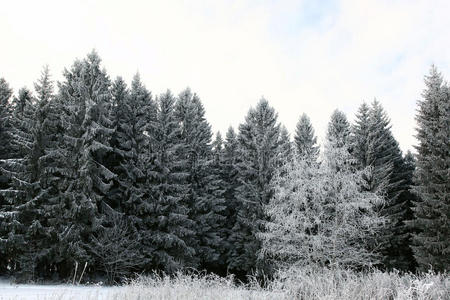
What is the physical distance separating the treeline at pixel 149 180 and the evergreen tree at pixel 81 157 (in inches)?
3.2

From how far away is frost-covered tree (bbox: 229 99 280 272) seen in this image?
28391 mm

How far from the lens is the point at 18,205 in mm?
22453

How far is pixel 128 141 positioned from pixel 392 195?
Answer: 20.5 meters

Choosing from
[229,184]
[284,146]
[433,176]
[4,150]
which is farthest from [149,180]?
[433,176]

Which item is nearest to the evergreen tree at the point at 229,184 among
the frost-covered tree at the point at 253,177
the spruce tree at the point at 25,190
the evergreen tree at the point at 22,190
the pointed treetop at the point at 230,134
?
the pointed treetop at the point at 230,134

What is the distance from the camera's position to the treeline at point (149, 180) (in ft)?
71.8

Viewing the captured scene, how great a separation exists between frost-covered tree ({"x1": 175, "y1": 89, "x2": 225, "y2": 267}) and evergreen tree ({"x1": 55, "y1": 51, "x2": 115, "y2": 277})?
7189 mm

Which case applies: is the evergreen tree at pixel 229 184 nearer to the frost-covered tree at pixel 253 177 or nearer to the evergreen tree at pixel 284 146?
the frost-covered tree at pixel 253 177

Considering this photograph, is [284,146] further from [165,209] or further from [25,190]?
[25,190]

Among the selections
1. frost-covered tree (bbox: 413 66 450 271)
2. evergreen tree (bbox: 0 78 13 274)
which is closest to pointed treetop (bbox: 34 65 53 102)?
evergreen tree (bbox: 0 78 13 274)

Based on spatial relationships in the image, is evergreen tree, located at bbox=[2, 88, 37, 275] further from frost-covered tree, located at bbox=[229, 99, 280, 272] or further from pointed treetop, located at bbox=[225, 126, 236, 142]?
pointed treetop, located at bbox=[225, 126, 236, 142]

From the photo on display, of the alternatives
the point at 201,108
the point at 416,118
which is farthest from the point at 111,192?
the point at 416,118

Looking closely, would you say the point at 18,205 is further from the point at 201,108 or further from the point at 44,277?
the point at 201,108

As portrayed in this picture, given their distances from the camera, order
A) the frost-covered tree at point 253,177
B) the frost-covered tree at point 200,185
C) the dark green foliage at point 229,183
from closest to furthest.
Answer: the frost-covered tree at point 253,177, the frost-covered tree at point 200,185, the dark green foliage at point 229,183
